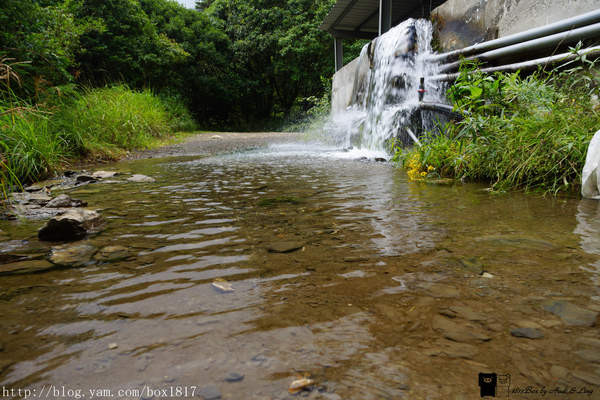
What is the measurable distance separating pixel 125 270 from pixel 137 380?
74cm

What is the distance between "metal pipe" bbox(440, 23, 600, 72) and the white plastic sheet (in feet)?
4.75

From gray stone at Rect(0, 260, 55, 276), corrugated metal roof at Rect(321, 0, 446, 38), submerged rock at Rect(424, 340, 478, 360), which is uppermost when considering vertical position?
corrugated metal roof at Rect(321, 0, 446, 38)

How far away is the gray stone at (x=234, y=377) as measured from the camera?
765 mm

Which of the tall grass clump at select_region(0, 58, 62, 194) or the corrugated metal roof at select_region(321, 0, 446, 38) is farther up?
the corrugated metal roof at select_region(321, 0, 446, 38)

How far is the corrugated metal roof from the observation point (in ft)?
31.8

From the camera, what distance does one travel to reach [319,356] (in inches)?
33.0

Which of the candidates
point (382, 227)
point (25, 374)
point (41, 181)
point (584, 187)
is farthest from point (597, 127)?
point (41, 181)

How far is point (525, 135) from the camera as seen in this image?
2.74 m

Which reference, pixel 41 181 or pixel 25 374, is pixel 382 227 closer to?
pixel 25 374

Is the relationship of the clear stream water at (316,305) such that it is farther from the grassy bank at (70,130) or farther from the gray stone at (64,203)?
the grassy bank at (70,130)

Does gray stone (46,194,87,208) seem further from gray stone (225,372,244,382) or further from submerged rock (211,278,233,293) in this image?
gray stone (225,372,244,382)

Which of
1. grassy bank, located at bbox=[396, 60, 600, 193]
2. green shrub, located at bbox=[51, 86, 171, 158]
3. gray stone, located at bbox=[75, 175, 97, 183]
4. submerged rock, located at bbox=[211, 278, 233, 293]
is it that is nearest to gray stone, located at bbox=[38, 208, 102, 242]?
submerged rock, located at bbox=[211, 278, 233, 293]

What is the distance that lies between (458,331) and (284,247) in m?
0.87

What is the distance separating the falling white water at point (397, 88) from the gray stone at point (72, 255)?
4390 mm
